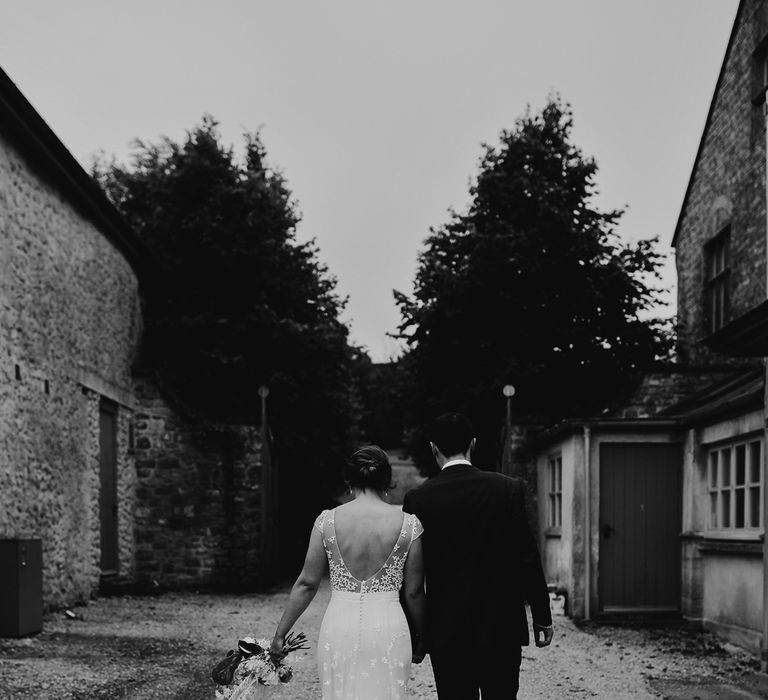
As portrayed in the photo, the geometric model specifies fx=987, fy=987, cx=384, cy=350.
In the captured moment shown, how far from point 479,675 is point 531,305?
680 inches

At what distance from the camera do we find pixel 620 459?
40.0ft

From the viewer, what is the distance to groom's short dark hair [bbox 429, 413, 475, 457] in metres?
4.70

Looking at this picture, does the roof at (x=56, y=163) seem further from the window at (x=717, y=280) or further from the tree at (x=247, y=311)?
the window at (x=717, y=280)

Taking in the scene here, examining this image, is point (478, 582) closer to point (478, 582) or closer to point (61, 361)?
point (478, 582)

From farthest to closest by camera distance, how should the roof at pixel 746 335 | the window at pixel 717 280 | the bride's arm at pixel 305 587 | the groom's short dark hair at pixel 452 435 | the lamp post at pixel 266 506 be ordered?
1. the window at pixel 717 280
2. the lamp post at pixel 266 506
3. the roof at pixel 746 335
4. the groom's short dark hair at pixel 452 435
5. the bride's arm at pixel 305 587

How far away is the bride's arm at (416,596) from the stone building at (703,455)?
3808 millimetres

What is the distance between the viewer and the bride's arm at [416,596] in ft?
14.9

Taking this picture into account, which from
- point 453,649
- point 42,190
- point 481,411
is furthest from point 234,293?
point 453,649

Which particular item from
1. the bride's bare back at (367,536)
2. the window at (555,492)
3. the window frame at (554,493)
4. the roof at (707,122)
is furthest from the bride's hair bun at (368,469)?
the roof at (707,122)

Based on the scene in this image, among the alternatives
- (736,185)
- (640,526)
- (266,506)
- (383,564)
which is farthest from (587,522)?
(383,564)

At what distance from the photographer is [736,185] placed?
1517cm

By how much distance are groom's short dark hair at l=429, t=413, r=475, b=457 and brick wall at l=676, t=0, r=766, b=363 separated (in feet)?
33.7

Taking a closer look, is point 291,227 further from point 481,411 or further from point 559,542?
point 559,542

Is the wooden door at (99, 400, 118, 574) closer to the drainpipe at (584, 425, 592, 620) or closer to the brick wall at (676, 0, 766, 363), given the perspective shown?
the drainpipe at (584, 425, 592, 620)
